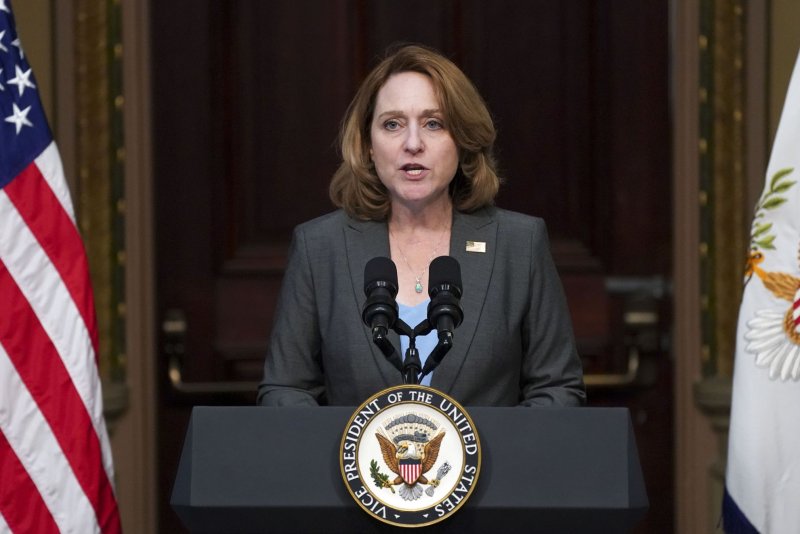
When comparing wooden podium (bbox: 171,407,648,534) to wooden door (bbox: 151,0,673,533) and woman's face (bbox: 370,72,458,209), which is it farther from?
wooden door (bbox: 151,0,673,533)

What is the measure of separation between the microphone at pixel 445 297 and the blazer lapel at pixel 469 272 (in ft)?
1.17

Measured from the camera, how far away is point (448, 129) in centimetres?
248

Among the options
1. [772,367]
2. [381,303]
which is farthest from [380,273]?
[772,367]

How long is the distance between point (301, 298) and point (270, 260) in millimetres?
1742

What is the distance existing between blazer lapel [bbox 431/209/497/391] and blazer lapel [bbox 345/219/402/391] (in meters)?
0.10

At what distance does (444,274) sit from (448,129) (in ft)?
1.75

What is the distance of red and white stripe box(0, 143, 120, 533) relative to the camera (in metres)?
3.09

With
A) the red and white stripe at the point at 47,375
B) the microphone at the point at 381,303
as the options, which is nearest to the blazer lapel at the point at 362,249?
the microphone at the point at 381,303

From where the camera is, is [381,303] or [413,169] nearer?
[381,303]

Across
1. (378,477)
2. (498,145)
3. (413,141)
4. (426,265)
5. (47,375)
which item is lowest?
(47,375)

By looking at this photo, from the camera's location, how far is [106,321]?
4.11 meters

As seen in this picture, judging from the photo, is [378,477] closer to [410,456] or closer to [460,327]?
[410,456]

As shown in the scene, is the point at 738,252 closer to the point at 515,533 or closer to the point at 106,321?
the point at 106,321

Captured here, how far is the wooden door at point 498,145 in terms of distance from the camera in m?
4.21
